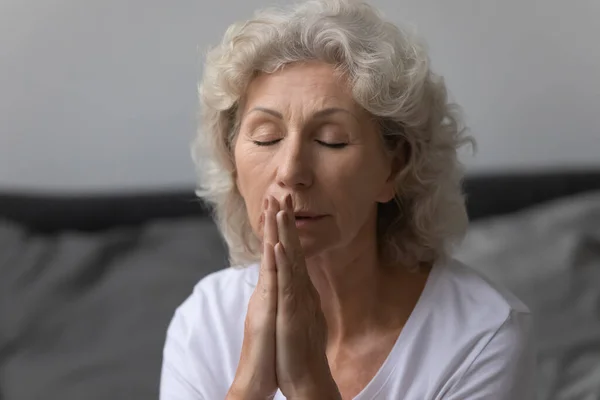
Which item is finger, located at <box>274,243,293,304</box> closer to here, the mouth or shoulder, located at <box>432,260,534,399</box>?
the mouth

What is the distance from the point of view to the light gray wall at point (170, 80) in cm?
211

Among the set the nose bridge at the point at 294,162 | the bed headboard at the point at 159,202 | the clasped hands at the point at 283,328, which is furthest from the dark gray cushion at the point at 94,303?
the nose bridge at the point at 294,162

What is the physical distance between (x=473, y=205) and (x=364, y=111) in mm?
1157

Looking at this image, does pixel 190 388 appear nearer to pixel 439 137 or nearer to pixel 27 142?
pixel 439 137

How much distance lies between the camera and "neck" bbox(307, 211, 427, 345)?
45.9 inches

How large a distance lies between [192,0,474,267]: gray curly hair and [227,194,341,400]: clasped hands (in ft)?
0.73

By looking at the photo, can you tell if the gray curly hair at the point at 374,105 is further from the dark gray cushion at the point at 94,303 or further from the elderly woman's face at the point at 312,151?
the dark gray cushion at the point at 94,303

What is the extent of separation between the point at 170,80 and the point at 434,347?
53.1 inches

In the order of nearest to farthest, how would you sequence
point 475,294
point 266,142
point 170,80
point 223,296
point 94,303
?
1. point 266,142
2. point 475,294
3. point 223,296
4. point 94,303
5. point 170,80

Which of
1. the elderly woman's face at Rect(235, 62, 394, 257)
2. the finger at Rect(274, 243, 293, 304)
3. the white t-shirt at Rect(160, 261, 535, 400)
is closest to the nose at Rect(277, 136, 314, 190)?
the elderly woman's face at Rect(235, 62, 394, 257)

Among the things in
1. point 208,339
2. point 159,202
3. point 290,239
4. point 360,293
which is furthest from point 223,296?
point 159,202

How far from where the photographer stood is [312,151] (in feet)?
3.42

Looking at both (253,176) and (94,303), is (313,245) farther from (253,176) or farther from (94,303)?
(94,303)

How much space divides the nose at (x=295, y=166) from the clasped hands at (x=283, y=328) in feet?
0.10
